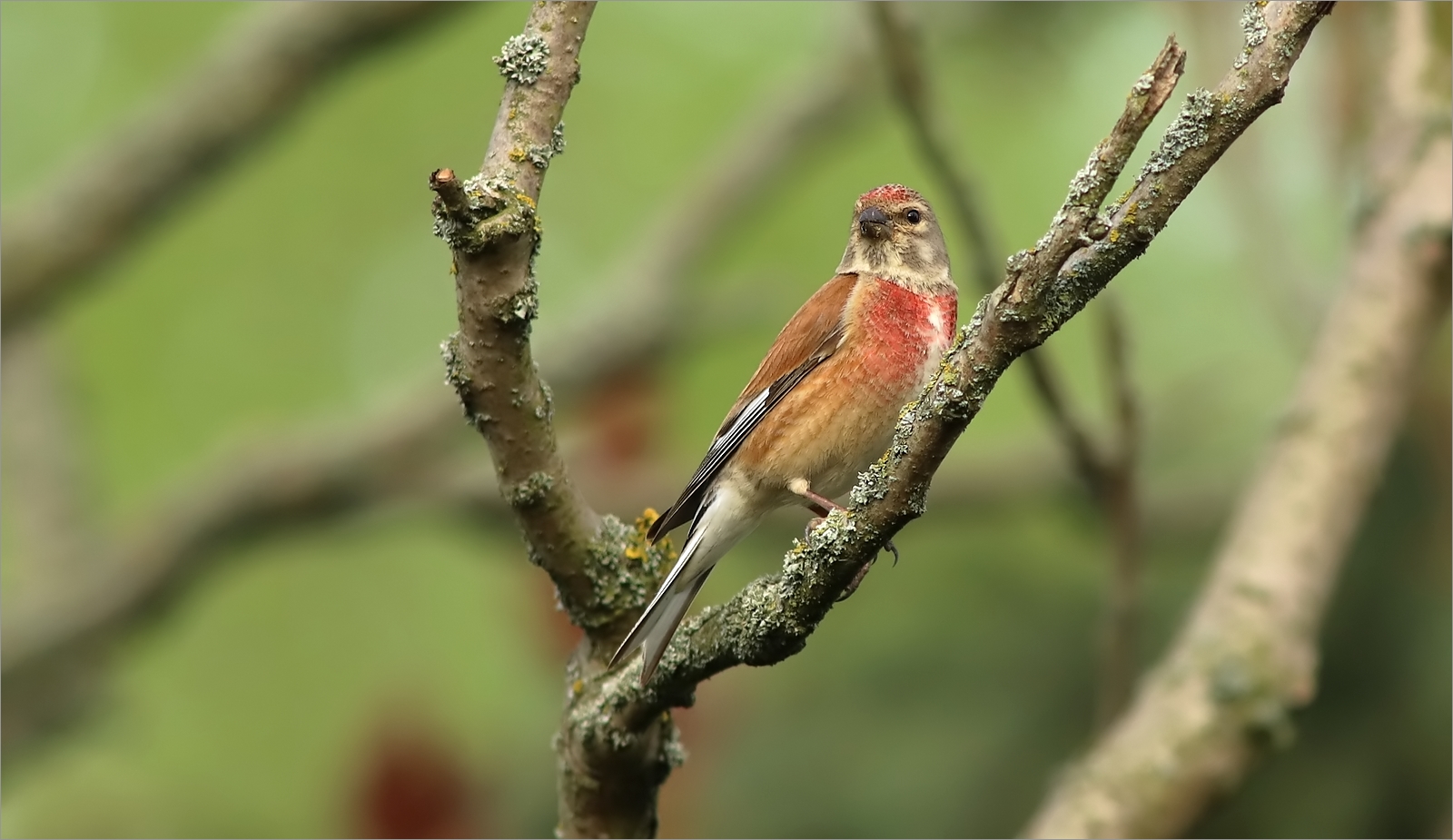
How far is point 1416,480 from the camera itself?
6.41 metres

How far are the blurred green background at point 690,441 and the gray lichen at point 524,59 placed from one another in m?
1.48

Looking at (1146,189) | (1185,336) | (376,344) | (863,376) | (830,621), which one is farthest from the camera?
(376,344)

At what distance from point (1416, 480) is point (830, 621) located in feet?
8.82

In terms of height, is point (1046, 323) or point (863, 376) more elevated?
point (863, 376)

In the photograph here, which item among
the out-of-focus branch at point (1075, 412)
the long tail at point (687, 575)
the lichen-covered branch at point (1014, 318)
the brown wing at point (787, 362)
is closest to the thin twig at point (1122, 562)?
the out-of-focus branch at point (1075, 412)

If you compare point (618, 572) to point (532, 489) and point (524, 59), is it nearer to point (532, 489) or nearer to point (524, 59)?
point (532, 489)

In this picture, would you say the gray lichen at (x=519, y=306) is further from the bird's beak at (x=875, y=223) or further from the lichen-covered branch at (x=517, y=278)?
the bird's beak at (x=875, y=223)

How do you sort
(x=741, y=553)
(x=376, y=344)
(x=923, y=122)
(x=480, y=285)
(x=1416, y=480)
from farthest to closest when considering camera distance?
(x=376, y=344) < (x=741, y=553) < (x=1416, y=480) < (x=923, y=122) < (x=480, y=285)

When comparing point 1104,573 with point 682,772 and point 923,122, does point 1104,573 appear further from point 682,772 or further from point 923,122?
point 923,122

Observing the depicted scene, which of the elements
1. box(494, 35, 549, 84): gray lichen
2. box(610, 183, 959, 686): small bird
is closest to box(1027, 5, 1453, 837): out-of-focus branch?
box(610, 183, 959, 686): small bird

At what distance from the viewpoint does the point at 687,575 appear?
395cm

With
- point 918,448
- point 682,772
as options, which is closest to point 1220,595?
point 682,772

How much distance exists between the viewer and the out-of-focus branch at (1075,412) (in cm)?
516

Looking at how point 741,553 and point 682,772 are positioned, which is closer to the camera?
point 682,772
